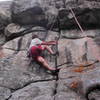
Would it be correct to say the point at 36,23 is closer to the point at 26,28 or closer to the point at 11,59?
the point at 26,28

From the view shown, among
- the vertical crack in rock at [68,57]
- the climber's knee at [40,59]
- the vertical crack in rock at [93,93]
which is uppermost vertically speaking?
the vertical crack in rock at [93,93]

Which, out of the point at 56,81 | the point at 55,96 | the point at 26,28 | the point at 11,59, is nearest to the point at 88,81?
the point at 55,96

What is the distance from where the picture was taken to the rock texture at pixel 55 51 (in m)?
11.0

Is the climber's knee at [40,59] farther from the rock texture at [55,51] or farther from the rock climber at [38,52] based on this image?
the rock texture at [55,51]

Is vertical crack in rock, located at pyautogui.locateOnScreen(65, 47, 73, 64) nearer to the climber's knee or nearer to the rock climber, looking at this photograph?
the rock climber

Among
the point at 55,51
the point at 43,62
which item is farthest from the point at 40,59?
the point at 55,51

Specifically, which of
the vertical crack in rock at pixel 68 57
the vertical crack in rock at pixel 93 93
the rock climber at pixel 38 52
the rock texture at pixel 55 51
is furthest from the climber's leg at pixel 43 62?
the vertical crack in rock at pixel 93 93

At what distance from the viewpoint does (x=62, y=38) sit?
15227 millimetres

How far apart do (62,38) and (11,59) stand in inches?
126

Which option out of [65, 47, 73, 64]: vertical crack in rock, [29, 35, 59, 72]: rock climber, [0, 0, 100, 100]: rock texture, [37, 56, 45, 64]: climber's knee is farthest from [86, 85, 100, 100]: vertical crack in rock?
[37, 56, 45, 64]: climber's knee

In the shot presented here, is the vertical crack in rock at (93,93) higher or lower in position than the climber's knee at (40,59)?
higher

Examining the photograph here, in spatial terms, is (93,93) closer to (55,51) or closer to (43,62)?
(43,62)

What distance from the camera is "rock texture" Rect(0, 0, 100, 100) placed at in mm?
10984

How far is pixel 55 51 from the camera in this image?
1420 cm
